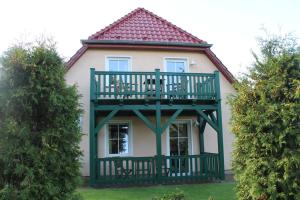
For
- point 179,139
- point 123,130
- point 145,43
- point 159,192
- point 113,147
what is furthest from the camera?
point 179,139

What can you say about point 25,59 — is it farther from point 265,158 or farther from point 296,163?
point 296,163

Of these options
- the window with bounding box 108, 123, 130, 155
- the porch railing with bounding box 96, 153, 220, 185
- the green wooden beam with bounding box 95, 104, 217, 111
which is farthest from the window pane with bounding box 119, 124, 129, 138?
the green wooden beam with bounding box 95, 104, 217, 111

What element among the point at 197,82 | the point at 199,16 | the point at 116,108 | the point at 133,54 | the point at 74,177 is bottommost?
the point at 74,177

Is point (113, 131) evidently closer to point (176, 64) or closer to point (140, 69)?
point (140, 69)

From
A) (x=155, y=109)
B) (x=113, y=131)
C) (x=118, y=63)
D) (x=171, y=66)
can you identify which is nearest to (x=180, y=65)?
(x=171, y=66)

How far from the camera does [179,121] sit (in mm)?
14070

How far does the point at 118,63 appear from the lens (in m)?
13.9

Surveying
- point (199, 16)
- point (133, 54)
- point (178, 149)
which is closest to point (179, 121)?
point (178, 149)

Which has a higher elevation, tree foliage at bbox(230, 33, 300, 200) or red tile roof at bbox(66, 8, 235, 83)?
red tile roof at bbox(66, 8, 235, 83)

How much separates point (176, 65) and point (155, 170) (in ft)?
15.9

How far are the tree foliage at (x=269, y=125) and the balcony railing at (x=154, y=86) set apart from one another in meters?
6.42

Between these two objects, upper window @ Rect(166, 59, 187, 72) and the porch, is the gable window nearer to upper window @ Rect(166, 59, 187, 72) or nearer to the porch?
upper window @ Rect(166, 59, 187, 72)

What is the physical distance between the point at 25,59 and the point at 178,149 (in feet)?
31.9

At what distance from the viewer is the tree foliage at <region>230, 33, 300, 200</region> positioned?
5047 mm
